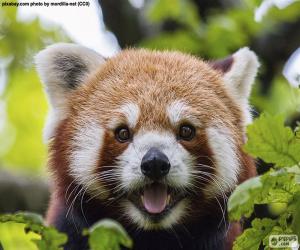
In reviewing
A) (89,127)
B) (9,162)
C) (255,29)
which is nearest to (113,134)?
(89,127)

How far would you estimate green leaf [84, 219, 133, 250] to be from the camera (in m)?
2.09

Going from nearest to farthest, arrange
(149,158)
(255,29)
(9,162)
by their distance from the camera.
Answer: (149,158) → (255,29) → (9,162)

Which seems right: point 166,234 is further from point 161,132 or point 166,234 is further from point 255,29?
point 255,29

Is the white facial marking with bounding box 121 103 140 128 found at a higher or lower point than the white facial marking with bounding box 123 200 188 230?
higher

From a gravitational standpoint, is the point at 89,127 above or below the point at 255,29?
below

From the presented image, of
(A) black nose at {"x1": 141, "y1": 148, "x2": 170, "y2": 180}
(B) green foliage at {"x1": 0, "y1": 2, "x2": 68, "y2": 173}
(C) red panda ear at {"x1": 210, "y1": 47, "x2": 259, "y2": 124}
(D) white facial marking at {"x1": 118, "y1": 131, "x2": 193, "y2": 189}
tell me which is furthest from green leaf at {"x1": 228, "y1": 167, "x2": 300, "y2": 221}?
(B) green foliage at {"x1": 0, "y1": 2, "x2": 68, "y2": 173}

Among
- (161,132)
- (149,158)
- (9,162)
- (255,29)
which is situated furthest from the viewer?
(9,162)

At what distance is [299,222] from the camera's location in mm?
2307

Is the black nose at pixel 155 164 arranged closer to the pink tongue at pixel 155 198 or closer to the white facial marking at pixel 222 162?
the pink tongue at pixel 155 198

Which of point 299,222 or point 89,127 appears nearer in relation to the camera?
point 299,222

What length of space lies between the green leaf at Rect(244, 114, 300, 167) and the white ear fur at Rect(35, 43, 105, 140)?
6.39 ft

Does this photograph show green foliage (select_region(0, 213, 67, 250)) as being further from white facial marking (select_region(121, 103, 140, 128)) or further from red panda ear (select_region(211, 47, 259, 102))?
red panda ear (select_region(211, 47, 259, 102))

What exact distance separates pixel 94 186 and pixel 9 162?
618 cm

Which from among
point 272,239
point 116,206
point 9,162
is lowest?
point 272,239
